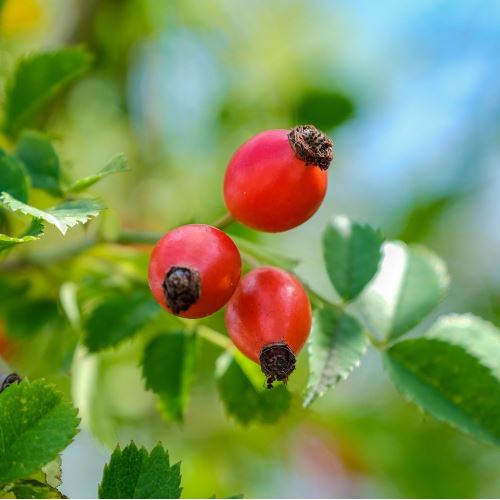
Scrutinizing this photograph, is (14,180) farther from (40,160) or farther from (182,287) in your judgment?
(182,287)

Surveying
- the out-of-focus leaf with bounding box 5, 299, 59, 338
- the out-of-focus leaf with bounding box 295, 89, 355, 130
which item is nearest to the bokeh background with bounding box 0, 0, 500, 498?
the out-of-focus leaf with bounding box 295, 89, 355, 130

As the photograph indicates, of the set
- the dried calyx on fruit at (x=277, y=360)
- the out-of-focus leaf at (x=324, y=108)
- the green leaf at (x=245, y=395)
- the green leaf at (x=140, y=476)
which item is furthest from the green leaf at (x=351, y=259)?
the out-of-focus leaf at (x=324, y=108)

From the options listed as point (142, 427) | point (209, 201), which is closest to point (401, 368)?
point (209, 201)

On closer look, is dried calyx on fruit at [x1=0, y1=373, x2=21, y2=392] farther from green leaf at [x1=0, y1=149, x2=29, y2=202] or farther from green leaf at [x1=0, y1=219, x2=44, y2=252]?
green leaf at [x1=0, y1=149, x2=29, y2=202]

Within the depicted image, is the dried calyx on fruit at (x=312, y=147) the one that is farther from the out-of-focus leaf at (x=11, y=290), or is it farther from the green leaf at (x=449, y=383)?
the out-of-focus leaf at (x=11, y=290)

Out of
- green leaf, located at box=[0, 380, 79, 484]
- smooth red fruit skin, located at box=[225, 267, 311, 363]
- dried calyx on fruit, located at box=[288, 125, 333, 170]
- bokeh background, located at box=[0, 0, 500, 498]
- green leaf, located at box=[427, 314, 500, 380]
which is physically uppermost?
dried calyx on fruit, located at box=[288, 125, 333, 170]

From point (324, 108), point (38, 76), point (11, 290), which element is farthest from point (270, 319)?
point (324, 108)
